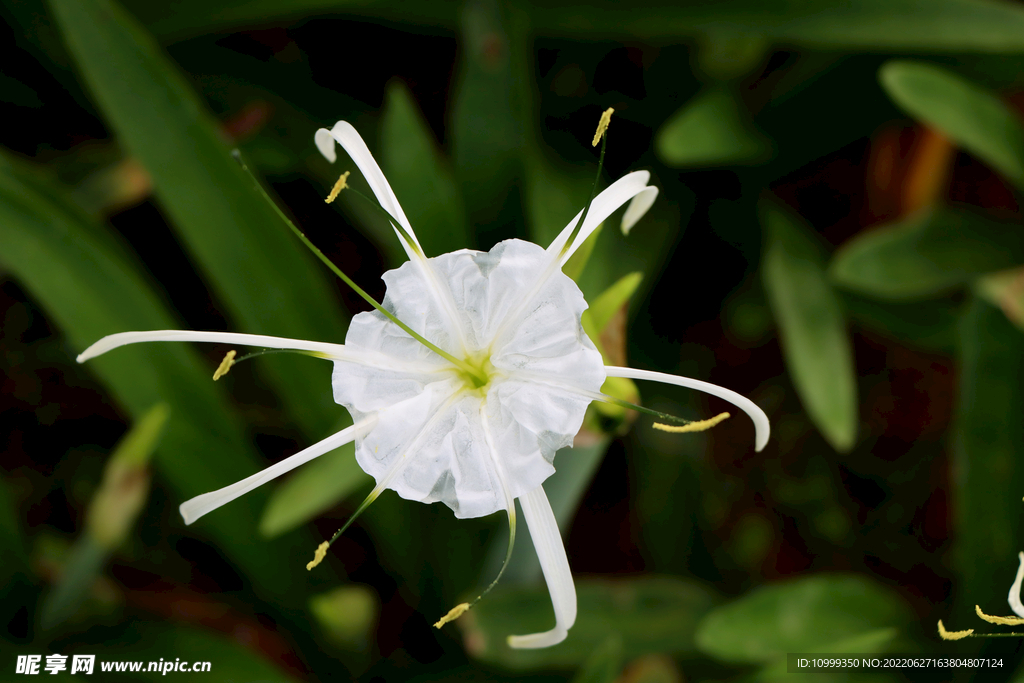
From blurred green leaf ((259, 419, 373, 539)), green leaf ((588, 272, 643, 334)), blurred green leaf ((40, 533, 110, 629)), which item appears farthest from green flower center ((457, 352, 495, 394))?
blurred green leaf ((40, 533, 110, 629))

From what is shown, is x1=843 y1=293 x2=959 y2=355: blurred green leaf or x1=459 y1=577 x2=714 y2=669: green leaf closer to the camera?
x1=459 y1=577 x2=714 y2=669: green leaf

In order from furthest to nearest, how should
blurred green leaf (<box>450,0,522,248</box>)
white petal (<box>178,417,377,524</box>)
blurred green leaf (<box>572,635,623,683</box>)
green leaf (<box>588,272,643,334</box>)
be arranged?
blurred green leaf (<box>450,0,522,248</box>), blurred green leaf (<box>572,635,623,683</box>), green leaf (<box>588,272,643,334</box>), white petal (<box>178,417,377,524</box>)

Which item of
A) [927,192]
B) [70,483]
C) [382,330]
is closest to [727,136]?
[927,192]

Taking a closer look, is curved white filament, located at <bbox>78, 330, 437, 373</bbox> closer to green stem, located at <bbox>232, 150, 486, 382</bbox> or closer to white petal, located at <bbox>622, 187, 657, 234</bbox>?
green stem, located at <bbox>232, 150, 486, 382</bbox>

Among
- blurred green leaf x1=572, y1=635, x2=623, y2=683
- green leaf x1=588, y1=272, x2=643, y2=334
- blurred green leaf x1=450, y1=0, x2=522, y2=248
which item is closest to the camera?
green leaf x1=588, y1=272, x2=643, y2=334

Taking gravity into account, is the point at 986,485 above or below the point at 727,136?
below

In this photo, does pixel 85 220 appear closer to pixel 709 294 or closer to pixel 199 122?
pixel 199 122

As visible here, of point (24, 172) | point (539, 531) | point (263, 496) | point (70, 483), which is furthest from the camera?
point (70, 483)
